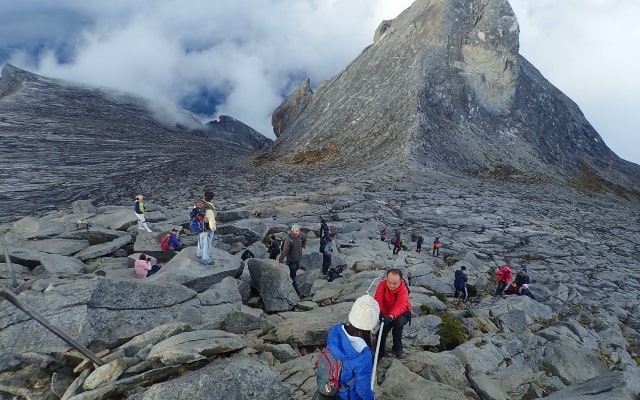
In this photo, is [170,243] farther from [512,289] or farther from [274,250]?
[512,289]

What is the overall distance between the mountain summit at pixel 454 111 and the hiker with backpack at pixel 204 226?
41.9 metres

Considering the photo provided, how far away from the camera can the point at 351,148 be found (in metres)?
61.4

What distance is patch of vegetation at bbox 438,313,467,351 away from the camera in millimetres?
9914

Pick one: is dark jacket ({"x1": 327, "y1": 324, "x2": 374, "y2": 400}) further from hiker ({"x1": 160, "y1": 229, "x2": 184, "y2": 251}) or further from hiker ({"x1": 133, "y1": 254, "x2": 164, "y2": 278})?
hiker ({"x1": 160, "y1": 229, "x2": 184, "y2": 251})

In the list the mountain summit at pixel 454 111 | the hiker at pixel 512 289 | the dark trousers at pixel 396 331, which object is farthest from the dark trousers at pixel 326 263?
the mountain summit at pixel 454 111

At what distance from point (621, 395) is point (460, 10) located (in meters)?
78.2

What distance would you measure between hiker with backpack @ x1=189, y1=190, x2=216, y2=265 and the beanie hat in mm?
7710

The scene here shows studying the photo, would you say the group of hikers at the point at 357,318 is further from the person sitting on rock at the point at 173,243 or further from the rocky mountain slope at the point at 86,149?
the rocky mountain slope at the point at 86,149

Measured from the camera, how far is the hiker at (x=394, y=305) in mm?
7926

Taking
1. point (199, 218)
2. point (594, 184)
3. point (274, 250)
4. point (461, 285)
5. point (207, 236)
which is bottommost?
point (461, 285)

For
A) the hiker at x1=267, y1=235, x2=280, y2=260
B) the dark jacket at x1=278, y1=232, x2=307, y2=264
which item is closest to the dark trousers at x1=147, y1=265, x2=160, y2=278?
the dark jacket at x1=278, y1=232, x2=307, y2=264

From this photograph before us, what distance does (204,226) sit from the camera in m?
12.5

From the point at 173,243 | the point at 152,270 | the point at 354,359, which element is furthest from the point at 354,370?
the point at 173,243

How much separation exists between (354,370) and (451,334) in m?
5.77
